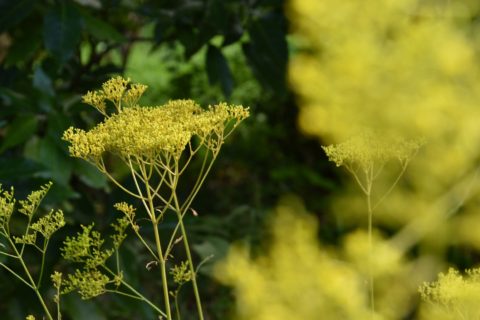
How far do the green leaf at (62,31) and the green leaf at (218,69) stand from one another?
57 centimetres

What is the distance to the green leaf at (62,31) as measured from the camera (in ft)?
8.96

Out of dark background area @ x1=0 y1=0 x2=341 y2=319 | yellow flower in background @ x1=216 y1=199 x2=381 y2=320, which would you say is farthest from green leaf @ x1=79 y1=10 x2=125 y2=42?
yellow flower in background @ x1=216 y1=199 x2=381 y2=320

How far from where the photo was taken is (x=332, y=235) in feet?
14.9

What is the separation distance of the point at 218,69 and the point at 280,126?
242cm

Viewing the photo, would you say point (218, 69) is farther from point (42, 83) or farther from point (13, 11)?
point (13, 11)

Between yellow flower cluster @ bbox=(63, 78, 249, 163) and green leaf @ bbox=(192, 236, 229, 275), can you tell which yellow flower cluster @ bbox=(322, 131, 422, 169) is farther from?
green leaf @ bbox=(192, 236, 229, 275)

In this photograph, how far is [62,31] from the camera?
2.76 m

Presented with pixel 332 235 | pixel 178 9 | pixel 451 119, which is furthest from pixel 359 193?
pixel 451 119

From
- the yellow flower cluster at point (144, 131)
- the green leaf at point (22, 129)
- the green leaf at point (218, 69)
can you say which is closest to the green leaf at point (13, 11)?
the green leaf at point (22, 129)

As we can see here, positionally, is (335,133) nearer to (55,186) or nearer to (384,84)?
(384,84)

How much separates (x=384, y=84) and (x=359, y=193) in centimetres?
329

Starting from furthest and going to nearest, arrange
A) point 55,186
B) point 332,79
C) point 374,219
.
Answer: point 374,219, point 55,186, point 332,79

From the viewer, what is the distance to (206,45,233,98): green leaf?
3.24 m

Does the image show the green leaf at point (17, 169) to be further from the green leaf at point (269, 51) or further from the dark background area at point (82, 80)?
the green leaf at point (269, 51)
